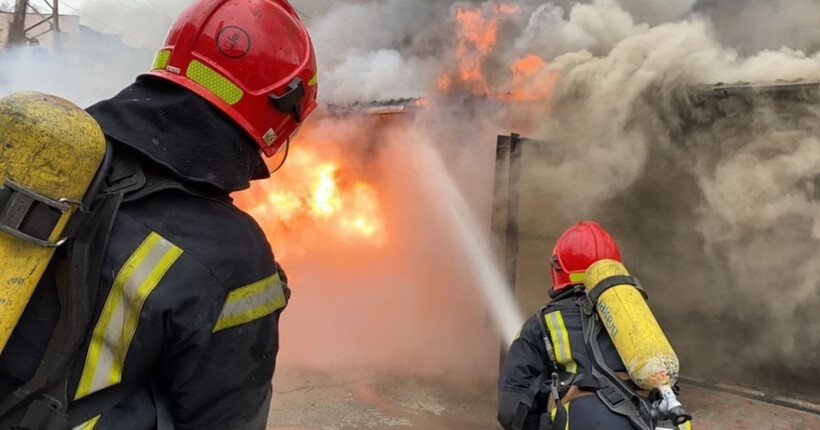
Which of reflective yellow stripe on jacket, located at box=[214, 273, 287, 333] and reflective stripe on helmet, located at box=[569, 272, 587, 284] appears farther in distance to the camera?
reflective stripe on helmet, located at box=[569, 272, 587, 284]

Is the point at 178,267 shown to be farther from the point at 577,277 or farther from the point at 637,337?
the point at 577,277

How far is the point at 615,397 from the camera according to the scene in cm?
233

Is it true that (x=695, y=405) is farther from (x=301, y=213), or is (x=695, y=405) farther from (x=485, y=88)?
(x=301, y=213)

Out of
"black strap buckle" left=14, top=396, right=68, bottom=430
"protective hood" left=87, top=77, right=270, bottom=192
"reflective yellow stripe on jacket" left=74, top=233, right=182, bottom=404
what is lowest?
"black strap buckle" left=14, top=396, right=68, bottom=430

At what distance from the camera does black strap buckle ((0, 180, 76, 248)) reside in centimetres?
101

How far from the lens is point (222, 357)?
1.20 metres

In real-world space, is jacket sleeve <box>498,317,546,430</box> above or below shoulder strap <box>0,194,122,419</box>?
below

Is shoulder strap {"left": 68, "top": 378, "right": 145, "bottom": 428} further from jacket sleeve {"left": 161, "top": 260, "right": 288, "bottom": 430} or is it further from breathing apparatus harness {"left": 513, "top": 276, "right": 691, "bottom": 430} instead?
breathing apparatus harness {"left": 513, "top": 276, "right": 691, "bottom": 430}

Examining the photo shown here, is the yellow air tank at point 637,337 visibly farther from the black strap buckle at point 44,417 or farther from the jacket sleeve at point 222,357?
the black strap buckle at point 44,417

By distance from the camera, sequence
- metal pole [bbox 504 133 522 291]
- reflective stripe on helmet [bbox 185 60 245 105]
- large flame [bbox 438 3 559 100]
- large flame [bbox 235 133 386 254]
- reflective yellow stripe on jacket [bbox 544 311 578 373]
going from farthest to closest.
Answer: large flame [bbox 235 133 386 254]
large flame [bbox 438 3 559 100]
metal pole [bbox 504 133 522 291]
reflective yellow stripe on jacket [bbox 544 311 578 373]
reflective stripe on helmet [bbox 185 60 245 105]

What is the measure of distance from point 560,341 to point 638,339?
425 mm

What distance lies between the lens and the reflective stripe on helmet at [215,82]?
4.45 feet

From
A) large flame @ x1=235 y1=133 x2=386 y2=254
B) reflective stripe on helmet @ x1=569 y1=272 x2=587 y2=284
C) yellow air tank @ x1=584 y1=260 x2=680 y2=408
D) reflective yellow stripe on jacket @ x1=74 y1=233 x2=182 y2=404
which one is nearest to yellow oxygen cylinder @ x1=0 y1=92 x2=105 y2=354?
reflective yellow stripe on jacket @ x1=74 y1=233 x2=182 y2=404

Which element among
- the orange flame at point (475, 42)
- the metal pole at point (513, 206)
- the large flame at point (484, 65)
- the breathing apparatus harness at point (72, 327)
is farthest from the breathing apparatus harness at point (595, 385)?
the orange flame at point (475, 42)
